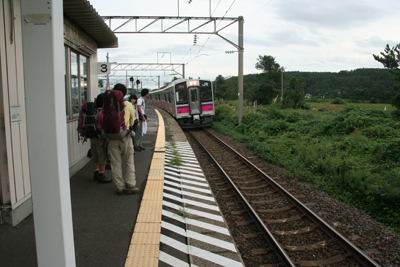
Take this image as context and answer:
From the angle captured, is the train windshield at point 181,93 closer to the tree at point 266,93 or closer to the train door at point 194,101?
the train door at point 194,101

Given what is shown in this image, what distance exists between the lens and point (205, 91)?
18.1m

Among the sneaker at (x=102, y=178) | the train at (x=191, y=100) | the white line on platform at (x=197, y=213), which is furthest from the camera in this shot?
the train at (x=191, y=100)

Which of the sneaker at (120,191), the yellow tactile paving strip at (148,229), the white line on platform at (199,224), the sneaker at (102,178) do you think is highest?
A: the sneaker at (102,178)

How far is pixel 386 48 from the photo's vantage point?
12.3 meters

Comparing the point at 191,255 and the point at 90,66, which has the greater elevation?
the point at 90,66

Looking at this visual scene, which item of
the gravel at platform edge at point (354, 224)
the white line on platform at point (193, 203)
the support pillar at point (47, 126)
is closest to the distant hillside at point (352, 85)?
the gravel at platform edge at point (354, 224)

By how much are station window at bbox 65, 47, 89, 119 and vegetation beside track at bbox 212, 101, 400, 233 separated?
5.49 meters

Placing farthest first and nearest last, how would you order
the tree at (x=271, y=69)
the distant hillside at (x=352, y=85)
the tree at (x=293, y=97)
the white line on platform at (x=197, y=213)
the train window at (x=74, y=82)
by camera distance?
1. the tree at (x=271, y=69)
2. the distant hillside at (x=352, y=85)
3. the tree at (x=293, y=97)
4. the train window at (x=74, y=82)
5. the white line on platform at (x=197, y=213)

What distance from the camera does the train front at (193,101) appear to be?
1781cm

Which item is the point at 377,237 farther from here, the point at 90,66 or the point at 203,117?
the point at 203,117

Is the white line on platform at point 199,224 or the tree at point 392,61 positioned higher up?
the tree at point 392,61

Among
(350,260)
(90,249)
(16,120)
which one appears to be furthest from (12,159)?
(350,260)

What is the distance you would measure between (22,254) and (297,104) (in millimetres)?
35936

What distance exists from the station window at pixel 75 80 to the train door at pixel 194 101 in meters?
10.3
